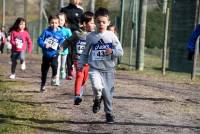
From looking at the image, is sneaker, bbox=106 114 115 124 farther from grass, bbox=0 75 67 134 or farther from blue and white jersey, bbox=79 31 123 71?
grass, bbox=0 75 67 134

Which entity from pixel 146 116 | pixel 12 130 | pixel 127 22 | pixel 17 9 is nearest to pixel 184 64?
pixel 127 22

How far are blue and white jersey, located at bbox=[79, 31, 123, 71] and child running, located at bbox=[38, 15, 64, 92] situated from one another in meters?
3.75

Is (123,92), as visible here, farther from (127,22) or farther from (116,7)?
(116,7)

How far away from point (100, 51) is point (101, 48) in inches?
1.9

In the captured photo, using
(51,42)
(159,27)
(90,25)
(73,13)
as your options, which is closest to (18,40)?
(73,13)

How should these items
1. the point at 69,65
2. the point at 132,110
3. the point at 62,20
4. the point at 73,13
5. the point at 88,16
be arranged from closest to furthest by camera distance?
the point at 88,16, the point at 132,110, the point at 62,20, the point at 73,13, the point at 69,65

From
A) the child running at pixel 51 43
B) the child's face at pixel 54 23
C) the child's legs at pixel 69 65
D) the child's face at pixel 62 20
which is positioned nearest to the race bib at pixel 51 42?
the child running at pixel 51 43

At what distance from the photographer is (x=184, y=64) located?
2866cm

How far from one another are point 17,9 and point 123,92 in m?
87.5

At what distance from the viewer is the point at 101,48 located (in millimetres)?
9086

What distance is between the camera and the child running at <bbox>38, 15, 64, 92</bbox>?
1289 cm

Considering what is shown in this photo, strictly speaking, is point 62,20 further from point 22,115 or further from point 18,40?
point 22,115

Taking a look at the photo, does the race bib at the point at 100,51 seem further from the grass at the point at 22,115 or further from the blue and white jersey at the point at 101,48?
the grass at the point at 22,115

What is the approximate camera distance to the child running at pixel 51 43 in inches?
508
